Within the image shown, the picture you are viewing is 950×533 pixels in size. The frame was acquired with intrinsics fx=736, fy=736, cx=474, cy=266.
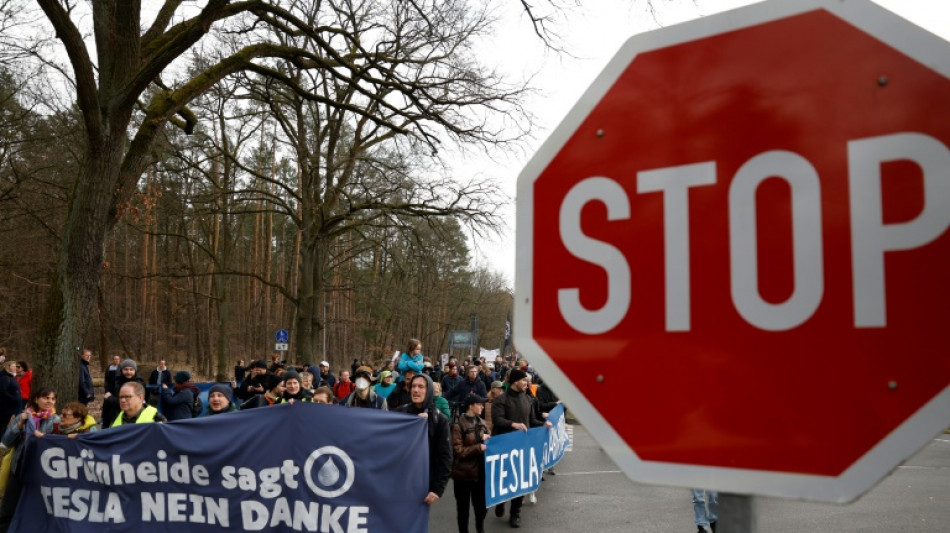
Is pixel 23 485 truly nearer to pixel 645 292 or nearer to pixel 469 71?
pixel 645 292

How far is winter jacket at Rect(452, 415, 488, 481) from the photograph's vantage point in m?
8.12

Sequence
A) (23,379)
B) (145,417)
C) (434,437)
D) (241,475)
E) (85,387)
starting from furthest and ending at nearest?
1. (23,379)
2. (85,387)
3. (434,437)
4. (145,417)
5. (241,475)

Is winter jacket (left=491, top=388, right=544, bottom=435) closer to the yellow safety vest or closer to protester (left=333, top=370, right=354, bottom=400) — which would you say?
the yellow safety vest

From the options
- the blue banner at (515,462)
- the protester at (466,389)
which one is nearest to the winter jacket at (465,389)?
the protester at (466,389)

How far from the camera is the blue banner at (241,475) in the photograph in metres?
6.39

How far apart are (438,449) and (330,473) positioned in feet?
3.88

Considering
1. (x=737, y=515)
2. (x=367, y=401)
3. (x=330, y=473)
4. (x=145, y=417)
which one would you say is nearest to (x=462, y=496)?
(x=367, y=401)

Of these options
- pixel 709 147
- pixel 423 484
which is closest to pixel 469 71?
pixel 423 484

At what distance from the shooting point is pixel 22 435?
708 cm

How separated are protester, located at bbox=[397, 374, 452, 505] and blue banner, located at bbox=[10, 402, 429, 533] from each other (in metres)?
0.19

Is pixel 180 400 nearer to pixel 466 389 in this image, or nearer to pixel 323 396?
pixel 323 396

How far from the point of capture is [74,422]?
24.0 ft

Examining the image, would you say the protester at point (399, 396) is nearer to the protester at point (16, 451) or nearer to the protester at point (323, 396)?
the protester at point (323, 396)

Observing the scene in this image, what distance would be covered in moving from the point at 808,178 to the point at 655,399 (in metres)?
0.43
